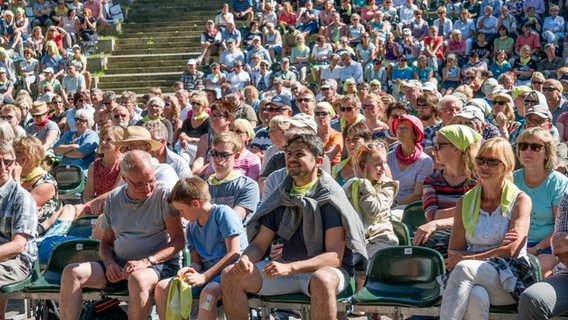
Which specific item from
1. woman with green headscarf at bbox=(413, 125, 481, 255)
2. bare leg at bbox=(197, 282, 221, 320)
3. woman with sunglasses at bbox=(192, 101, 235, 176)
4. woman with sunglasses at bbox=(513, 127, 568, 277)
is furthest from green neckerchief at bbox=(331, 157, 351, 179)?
bare leg at bbox=(197, 282, 221, 320)

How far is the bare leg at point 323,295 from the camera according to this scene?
576cm

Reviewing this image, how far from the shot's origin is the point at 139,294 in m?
6.26

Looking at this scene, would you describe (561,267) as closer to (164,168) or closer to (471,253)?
(471,253)

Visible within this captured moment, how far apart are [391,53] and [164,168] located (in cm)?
1150

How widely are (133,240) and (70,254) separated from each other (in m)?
0.72

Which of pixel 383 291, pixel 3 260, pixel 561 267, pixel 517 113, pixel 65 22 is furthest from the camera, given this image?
pixel 65 22

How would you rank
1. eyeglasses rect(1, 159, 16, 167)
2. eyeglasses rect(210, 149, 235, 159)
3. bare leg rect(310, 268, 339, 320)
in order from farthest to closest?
eyeglasses rect(210, 149, 235, 159), eyeglasses rect(1, 159, 16, 167), bare leg rect(310, 268, 339, 320)

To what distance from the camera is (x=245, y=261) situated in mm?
5922

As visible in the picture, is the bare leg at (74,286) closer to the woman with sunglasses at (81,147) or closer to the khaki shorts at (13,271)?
the khaki shorts at (13,271)

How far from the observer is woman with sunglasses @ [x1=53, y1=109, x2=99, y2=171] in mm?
11430

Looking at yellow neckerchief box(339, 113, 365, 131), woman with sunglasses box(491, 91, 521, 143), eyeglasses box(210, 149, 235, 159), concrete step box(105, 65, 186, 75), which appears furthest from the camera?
concrete step box(105, 65, 186, 75)

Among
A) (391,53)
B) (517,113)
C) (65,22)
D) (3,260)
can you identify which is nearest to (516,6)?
(391,53)

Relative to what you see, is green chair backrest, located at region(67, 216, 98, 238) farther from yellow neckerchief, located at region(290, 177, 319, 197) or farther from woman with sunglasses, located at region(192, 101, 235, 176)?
yellow neckerchief, located at region(290, 177, 319, 197)

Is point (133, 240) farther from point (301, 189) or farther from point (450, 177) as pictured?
point (450, 177)
